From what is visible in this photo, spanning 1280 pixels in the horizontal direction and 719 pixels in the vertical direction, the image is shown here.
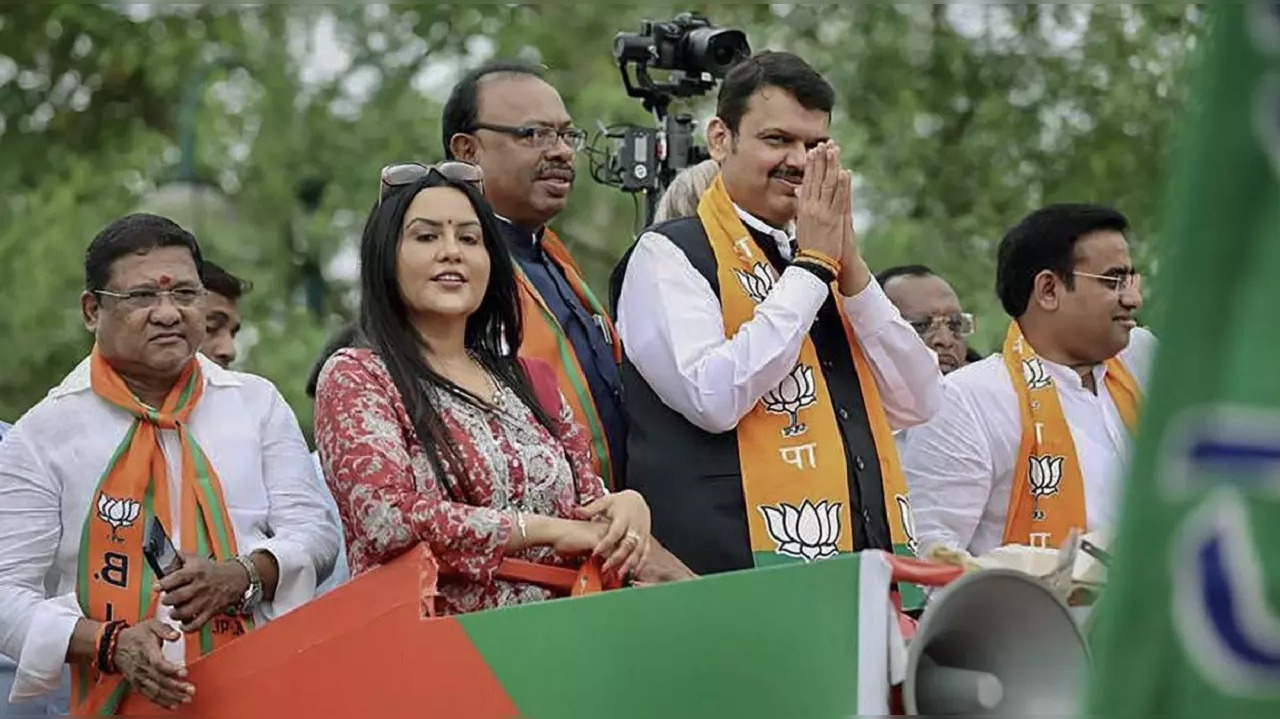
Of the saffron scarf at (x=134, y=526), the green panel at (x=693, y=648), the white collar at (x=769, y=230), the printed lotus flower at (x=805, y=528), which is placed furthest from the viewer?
the white collar at (x=769, y=230)

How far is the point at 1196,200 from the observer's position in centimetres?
153

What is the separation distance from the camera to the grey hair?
582cm

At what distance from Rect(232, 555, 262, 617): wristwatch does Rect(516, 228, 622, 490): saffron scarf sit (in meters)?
0.73

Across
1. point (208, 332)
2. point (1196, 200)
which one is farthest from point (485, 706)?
point (208, 332)

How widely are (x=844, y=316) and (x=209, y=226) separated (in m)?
8.73

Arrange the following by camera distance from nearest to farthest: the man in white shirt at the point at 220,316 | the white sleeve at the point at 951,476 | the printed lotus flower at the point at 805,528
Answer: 1. the printed lotus flower at the point at 805,528
2. the white sleeve at the point at 951,476
3. the man in white shirt at the point at 220,316

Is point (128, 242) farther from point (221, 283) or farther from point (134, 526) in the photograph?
point (221, 283)

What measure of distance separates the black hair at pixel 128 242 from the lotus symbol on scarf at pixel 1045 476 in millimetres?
2092

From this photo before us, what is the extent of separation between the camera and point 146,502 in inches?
182

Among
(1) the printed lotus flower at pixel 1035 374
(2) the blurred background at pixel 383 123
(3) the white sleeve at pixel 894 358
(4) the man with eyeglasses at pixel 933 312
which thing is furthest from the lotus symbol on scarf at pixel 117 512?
(2) the blurred background at pixel 383 123

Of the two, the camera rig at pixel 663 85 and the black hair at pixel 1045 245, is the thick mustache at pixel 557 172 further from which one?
the black hair at pixel 1045 245

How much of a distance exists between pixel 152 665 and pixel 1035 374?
2.47 metres

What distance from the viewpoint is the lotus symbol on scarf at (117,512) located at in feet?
15.0

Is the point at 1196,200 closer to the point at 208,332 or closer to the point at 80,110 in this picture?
the point at 208,332
